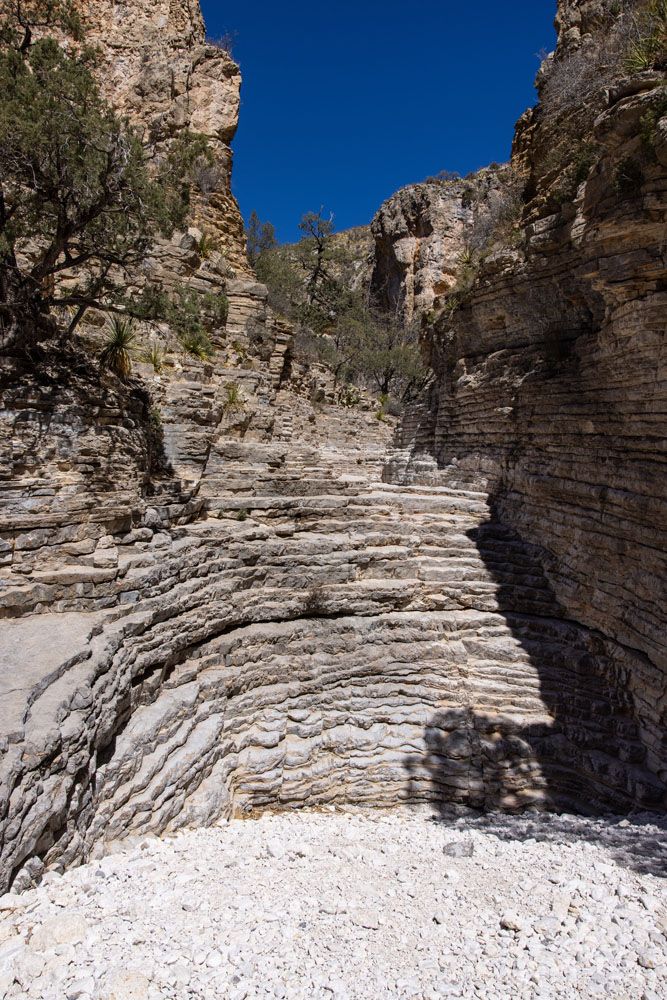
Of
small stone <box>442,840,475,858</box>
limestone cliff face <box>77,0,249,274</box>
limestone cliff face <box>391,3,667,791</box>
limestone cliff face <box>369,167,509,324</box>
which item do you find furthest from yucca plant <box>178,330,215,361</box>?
limestone cliff face <box>369,167,509,324</box>

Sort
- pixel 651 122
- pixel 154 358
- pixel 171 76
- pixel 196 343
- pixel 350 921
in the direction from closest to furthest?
pixel 350 921 < pixel 651 122 < pixel 154 358 < pixel 196 343 < pixel 171 76

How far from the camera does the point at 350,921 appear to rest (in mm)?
3871

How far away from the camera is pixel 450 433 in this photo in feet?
44.1

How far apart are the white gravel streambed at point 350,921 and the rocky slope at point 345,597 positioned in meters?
0.68

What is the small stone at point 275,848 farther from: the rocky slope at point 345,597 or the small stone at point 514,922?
the small stone at point 514,922

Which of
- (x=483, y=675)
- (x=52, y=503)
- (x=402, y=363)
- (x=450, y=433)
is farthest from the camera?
(x=402, y=363)

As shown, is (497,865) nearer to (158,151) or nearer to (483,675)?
(483,675)

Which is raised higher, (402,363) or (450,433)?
(402,363)

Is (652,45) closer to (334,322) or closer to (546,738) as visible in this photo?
(546,738)

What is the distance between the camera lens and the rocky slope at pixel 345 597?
5.34 metres

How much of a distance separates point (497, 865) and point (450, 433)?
10232 millimetres

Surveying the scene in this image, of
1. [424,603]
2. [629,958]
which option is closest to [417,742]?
[424,603]

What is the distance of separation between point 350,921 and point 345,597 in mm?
4512

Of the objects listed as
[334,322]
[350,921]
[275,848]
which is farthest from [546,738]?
[334,322]
